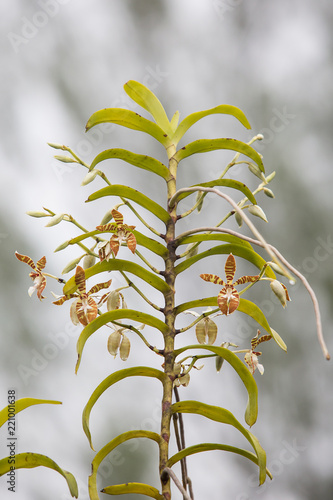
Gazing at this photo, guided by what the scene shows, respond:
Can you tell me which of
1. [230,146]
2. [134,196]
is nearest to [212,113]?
[230,146]

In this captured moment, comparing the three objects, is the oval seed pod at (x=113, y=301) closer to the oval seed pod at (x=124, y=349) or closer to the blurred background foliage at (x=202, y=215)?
the oval seed pod at (x=124, y=349)

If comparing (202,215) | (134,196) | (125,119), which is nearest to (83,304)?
(134,196)

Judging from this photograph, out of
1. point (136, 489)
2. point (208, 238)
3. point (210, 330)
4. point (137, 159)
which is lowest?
point (136, 489)

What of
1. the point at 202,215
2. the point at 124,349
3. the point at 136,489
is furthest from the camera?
the point at 202,215

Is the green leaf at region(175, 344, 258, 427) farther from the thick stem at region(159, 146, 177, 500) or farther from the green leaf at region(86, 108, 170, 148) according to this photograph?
the green leaf at region(86, 108, 170, 148)

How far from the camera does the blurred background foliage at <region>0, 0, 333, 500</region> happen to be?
1350mm

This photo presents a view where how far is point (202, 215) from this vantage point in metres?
1.57

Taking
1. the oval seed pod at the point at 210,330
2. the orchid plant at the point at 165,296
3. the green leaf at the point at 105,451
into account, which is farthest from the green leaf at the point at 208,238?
the green leaf at the point at 105,451

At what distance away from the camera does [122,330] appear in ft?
2.19

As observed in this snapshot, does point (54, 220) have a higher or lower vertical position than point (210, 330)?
higher

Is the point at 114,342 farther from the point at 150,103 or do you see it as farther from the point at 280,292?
the point at 150,103

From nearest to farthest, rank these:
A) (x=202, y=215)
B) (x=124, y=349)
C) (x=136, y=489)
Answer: (x=136, y=489), (x=124, y=349), (x=202, y=215)

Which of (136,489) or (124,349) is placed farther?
(124,349)

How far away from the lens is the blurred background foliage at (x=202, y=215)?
135 centimetres
